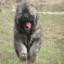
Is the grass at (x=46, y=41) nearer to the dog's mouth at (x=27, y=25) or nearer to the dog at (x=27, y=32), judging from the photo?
the dog at (x=27, y=32)

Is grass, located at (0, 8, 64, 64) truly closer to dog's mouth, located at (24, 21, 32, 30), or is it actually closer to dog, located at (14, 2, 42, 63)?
dog, located at (14, 2, 42, 63)

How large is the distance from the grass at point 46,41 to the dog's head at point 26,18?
1.15m

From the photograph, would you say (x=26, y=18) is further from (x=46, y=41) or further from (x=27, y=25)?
(x=46, y=41)

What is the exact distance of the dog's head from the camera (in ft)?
29.9

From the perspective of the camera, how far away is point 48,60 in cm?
1059

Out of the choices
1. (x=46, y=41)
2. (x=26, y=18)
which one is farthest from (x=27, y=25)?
(x=46, y=41)

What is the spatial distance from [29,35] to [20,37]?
19 cm

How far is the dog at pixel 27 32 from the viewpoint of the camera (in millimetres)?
9148

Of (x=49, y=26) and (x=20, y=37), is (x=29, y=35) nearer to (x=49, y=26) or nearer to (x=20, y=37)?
(x=20, y=37)

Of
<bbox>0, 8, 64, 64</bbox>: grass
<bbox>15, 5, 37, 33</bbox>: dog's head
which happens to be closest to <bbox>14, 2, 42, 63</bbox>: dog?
<bbox>15, 5, 37, 33</bbox>: dog's head

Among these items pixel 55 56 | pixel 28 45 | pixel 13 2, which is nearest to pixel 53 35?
pixel 55 56

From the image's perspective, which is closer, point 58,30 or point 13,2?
point 58,30

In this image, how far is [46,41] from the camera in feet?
39.8

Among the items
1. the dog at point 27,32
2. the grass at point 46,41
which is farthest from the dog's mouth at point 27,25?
the grass at point 46,41
